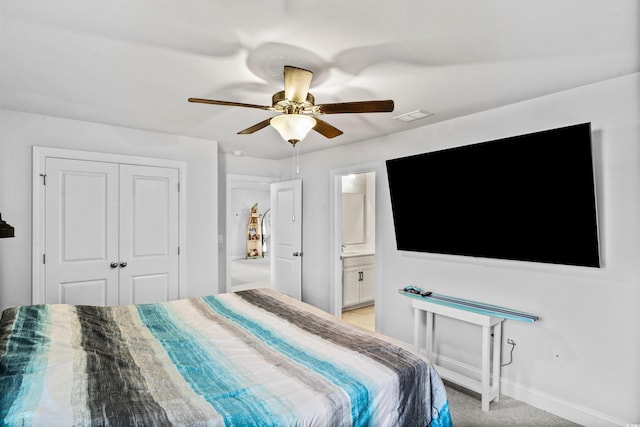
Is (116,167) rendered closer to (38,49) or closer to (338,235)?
(38,49)

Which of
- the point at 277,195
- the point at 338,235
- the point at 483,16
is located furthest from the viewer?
the point at 277,195

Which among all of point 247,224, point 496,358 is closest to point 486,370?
point 496,358

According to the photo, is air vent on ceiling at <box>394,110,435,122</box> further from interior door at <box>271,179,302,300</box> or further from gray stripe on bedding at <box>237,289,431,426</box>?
interior door at <box>271,179,302,300</box>

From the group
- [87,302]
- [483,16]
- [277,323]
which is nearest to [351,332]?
[277,323]

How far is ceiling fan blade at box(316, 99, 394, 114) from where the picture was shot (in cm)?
187

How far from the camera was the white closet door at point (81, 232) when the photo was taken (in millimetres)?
3184

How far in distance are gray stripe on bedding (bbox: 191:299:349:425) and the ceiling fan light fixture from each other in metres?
1.23

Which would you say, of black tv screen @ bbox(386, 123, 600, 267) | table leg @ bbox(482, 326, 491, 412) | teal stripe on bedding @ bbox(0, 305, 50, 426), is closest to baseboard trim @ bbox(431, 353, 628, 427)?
table leg @ bbox(482, 326, 491, 412)

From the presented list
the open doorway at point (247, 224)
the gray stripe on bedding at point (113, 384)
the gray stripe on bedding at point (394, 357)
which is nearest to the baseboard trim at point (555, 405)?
the gray stripe on bedding at point (394, 357)

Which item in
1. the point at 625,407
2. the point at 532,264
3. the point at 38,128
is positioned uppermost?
the point at 38,128

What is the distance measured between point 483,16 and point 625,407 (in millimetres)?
2600

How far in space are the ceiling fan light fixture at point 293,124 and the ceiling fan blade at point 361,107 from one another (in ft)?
0.39

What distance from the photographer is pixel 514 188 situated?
2.60 meters

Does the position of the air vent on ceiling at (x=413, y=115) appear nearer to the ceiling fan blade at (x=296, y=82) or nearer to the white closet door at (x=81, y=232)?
the ceiling fan blade at (x=296, y=82)
